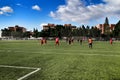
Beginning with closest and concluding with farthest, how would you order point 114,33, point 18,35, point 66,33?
point 114,33
point 66,33
point 18,35

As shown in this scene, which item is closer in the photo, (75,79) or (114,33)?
(75,79)

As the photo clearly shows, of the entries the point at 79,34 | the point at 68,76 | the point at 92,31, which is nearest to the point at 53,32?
the point at 79,34

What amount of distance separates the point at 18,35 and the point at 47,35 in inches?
1366

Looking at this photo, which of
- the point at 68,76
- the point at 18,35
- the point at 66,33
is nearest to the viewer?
the point at 68,76

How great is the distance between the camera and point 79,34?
144 m

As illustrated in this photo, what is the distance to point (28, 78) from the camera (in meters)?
7.52

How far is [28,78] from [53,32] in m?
144

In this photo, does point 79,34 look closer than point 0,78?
No

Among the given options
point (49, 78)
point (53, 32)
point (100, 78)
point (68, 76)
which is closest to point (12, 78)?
point (49, 78)

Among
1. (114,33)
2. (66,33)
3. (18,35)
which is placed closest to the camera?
(114,33)

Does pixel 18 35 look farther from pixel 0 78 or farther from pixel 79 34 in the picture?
pixel 0 78

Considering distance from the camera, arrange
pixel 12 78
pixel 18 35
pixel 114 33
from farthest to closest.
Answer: pixel 18 35 → pixel 114 33 → pixel 12 78

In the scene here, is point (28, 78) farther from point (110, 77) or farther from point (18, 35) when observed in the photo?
point (18, 35)

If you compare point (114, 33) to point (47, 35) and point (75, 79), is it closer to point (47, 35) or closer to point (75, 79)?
point (47, 35)
